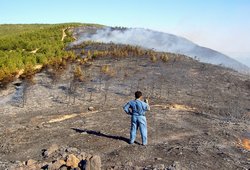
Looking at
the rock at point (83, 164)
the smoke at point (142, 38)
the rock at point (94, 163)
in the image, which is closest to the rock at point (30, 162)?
the rock at point (83, 164)

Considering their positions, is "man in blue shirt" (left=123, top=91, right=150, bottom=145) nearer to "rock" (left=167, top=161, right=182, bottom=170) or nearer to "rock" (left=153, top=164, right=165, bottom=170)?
"rock" (left=167, top=161, right=182, bottom=170)

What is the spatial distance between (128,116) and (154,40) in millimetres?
29617

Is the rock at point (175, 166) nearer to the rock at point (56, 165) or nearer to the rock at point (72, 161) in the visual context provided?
the rock at point (72, 161)

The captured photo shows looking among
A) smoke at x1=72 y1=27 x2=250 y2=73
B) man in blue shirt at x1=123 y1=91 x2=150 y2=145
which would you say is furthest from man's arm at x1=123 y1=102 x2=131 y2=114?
smoke at x1=72 y1=27 x2=250 y2=73

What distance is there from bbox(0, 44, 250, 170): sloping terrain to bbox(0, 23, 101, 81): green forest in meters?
2.38

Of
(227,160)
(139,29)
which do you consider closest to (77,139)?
(227,160)

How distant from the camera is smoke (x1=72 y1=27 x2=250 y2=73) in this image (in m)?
38.8

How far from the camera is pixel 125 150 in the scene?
10.5 metres

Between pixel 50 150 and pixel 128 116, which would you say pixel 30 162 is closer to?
pixel 50 150

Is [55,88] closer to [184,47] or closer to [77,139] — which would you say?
[77,139]

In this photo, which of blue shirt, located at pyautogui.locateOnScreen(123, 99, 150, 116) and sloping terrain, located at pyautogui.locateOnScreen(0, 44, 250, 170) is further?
blue shirt, located at pyautogui.locateOnScreen(123, 99, 150, 116)

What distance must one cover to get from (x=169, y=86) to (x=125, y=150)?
982cm

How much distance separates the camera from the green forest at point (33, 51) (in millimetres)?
24903

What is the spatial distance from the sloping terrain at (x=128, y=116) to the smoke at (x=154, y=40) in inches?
554
